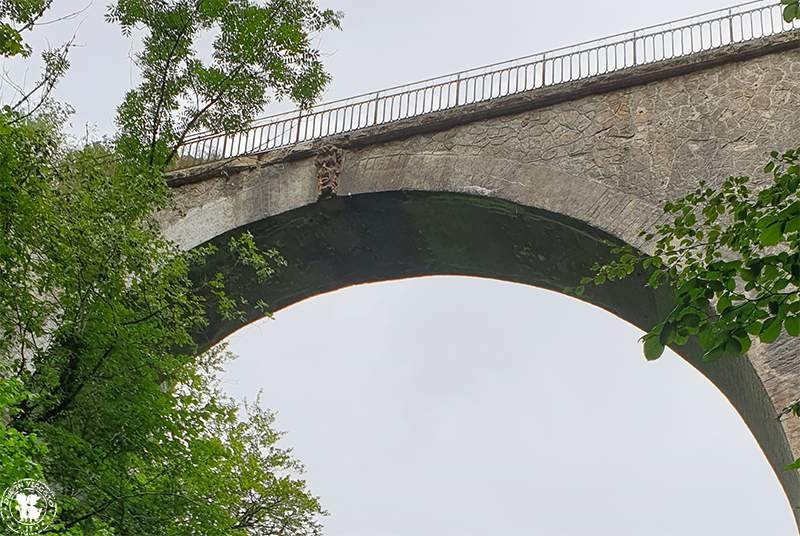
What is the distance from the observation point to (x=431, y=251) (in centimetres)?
1002

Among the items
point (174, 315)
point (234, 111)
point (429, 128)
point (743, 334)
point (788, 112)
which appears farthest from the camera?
point (429, 128)

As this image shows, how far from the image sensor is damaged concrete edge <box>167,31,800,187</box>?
869 centimetres

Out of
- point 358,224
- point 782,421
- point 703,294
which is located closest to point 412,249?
point 358,224

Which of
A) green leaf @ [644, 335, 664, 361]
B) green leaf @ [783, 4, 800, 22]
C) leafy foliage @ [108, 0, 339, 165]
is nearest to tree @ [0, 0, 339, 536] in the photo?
leafy foliage @ [108, 0, 339, 165]

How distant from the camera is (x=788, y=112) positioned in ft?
27.1

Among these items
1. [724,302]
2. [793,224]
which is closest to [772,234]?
[793,224]

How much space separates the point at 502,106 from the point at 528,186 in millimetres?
897

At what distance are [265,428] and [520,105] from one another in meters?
5.99

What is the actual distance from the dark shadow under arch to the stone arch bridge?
2 centimetres

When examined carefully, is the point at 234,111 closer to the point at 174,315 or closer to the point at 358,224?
the point at 358,224

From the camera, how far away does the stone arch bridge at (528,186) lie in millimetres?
8336

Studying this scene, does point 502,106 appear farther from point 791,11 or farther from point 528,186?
point 791,11

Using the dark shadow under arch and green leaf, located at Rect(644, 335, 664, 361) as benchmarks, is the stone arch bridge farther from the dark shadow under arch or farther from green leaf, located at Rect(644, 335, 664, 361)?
green leaf, located at Rect(644, 335, 664, 361)

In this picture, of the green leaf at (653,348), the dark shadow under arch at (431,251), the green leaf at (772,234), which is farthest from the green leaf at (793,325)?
the dark shadow under arch at (431,251)
